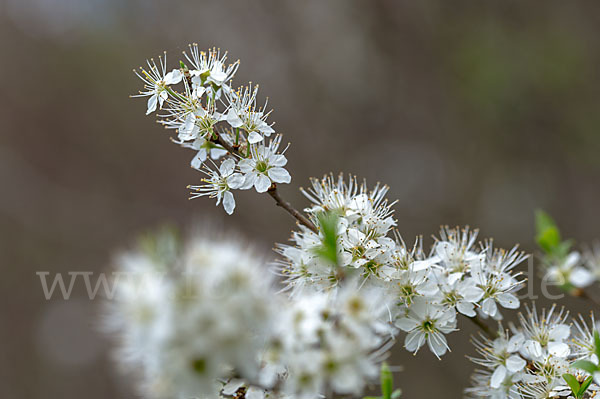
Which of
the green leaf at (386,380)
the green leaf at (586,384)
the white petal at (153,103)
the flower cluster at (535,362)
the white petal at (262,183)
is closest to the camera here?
the green leaf at (386,380)

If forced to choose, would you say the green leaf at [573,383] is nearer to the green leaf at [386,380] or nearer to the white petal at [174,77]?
the green leaf at [386,380]

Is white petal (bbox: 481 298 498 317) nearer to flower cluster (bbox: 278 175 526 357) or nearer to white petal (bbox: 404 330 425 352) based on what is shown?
flower cluster (bbox: 278 175 526 357)

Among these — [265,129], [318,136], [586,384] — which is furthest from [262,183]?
[318,136]

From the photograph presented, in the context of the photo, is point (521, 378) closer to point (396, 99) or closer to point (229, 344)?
point (229, 344)

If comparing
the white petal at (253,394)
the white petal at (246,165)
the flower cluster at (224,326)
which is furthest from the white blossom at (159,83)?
the white petal at (253,394)

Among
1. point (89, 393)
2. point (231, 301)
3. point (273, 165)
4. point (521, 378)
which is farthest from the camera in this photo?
point (89, 393)

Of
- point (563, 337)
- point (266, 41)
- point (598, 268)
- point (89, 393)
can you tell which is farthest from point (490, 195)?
point (89, 393)

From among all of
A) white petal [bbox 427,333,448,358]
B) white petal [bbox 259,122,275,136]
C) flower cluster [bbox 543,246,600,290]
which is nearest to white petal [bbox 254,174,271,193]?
white petal [bbox 259,122,275,136]
